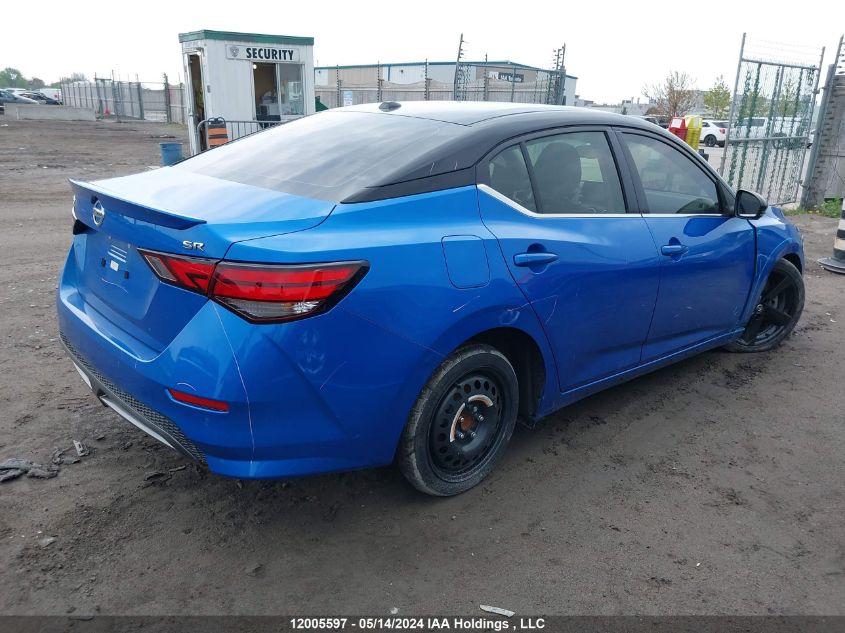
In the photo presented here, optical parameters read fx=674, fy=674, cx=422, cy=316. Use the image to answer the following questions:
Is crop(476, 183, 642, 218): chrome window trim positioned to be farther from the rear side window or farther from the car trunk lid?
the car trunk lid

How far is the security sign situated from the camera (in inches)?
592

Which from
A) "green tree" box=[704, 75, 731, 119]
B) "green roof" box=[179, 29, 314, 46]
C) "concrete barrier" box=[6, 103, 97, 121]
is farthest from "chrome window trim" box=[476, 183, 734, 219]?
"concrete barrier" box=[6, 103, 97, 121]

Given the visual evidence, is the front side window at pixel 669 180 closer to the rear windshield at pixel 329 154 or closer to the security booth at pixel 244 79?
the rear windshield at pixel 329 154

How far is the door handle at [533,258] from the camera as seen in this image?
295cm

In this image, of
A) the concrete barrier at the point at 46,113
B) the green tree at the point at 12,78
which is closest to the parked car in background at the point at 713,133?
the concrete barrier at the point at 46,113

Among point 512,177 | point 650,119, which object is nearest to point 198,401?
point 512,177

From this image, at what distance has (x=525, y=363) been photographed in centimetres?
330

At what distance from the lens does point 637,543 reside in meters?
2.89

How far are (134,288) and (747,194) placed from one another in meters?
3.67

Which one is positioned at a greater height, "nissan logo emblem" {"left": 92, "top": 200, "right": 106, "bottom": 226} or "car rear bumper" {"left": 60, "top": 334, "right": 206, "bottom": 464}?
"nissan logo emblem" {"left": 92, "top": 200, "right": 106, "bottom": 226}

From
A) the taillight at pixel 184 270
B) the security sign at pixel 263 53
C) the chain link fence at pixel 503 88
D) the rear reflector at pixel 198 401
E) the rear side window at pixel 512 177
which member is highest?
the security sign at pixel 263 53

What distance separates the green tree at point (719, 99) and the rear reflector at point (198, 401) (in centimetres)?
3452

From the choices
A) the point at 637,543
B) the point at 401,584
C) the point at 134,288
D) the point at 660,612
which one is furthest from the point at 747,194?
the point at 134,288

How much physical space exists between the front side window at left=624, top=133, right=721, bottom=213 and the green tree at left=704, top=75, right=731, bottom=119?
3160cm
